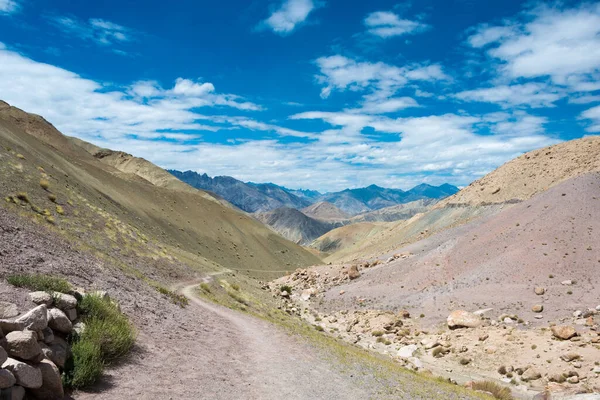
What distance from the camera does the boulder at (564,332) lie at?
27.3 meters

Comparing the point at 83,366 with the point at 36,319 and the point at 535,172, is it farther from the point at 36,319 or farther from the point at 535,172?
the point at 535,172

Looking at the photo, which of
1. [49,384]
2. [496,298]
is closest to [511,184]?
[496,298]

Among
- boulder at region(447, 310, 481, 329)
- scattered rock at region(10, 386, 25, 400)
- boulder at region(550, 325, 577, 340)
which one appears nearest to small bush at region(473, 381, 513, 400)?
boulder at region(550, 325, 577, 340)

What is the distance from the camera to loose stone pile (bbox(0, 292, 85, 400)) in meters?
7.29

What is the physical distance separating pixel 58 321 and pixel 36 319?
1.33 metres

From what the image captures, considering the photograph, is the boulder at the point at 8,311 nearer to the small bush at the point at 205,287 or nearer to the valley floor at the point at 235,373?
the valley floor at the point at 235,373

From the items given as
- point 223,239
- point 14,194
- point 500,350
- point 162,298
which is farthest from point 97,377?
point 223,239

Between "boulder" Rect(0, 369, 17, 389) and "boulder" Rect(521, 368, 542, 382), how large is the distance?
27003 mm

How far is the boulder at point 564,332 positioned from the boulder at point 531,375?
5.15 metres

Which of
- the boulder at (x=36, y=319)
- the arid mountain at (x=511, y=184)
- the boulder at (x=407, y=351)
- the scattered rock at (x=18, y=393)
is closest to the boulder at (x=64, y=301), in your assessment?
the boulder at (x=36, y=319)

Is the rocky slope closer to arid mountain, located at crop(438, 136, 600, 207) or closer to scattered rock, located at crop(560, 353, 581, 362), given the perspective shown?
scattered rock, located at crop(560, 353, 581, 362)

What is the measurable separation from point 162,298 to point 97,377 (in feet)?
35.7

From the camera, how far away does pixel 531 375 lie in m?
23.9

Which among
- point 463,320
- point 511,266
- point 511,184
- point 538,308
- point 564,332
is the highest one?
point 511,184
